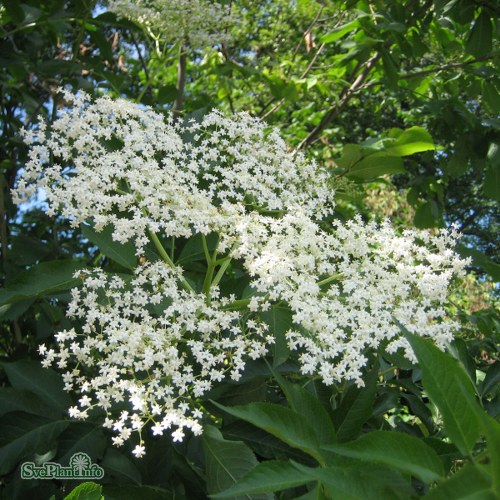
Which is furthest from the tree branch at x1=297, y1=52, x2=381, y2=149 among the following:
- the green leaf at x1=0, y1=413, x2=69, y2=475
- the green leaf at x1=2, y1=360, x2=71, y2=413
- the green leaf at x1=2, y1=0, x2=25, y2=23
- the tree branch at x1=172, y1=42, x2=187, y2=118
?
the green leaf at x1=0, y1=413, x2=69, y2=475

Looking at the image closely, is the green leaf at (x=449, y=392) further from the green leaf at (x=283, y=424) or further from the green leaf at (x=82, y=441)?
the green leaf at (x=82, y=441)

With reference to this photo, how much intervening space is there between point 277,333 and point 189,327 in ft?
0.60

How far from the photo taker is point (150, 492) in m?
1.18

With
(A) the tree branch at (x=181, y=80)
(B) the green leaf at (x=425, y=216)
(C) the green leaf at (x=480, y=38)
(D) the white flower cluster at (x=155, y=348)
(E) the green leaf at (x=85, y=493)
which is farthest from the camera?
(B) the green leaf at (x=425, y=216)

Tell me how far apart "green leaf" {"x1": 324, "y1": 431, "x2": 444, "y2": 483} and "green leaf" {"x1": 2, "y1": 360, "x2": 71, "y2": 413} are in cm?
88

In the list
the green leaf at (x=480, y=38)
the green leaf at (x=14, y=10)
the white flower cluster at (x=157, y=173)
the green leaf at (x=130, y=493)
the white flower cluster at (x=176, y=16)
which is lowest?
the green leaf at (x=130, y=493)

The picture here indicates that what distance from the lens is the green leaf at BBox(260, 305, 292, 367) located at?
1227 mm

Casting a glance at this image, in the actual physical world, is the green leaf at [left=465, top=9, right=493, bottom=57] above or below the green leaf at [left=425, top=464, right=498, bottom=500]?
above

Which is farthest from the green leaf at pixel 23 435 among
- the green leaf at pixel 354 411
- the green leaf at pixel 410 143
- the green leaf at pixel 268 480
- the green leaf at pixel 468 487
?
the green leaf at pixel 410 143

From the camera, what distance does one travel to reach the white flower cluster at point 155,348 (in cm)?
110

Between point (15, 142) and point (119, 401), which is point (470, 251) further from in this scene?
point (15, 142)

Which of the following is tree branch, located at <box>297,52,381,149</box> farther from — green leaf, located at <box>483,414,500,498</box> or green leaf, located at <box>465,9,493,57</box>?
green leaf, located at <box>483,414,500,498</box>

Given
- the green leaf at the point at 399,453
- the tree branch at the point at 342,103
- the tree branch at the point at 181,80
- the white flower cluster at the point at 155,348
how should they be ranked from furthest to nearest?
the tree branch at the point at 342,103, the tree branch at the point at 181,80, the white flower cluster at the point at 155,348, the green leaf at the point at 399,453

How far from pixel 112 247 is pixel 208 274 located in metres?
0.24
